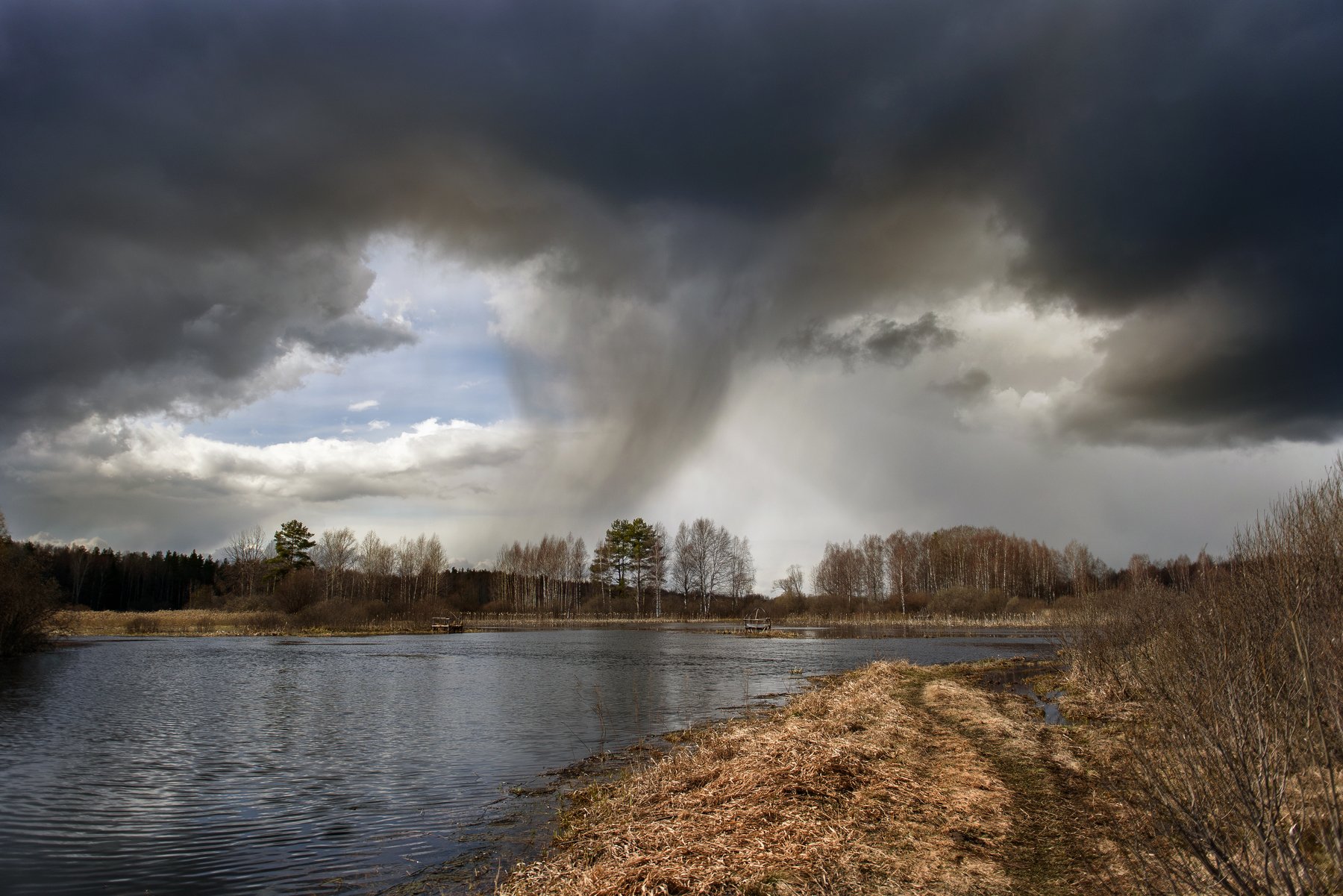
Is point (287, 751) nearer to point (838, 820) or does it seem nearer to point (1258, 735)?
point (838, 820)

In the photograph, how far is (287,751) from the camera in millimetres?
19516

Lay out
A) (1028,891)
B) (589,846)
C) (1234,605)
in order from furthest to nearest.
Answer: (1234,605) → (589,846) → (1028,891)

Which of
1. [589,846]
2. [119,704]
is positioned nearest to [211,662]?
[119,704]

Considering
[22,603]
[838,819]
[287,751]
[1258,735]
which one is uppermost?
[1258,735]

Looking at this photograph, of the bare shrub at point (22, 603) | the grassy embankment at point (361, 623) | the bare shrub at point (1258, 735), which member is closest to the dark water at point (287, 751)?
the bare shrub at point (22, 603)

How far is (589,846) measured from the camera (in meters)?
9.91

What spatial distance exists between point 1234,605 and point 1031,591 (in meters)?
132

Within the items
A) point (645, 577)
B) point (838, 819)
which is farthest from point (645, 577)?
Result: point (838, 819)

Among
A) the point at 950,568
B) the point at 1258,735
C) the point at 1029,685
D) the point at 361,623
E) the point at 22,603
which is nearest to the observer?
the point at 1258,735

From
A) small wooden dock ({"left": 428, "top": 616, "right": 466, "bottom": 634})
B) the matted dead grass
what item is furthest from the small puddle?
small wooden dock ({"left": 428, "top": 616, "right": 466, "bottom": 634})

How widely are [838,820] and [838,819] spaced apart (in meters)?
0.04

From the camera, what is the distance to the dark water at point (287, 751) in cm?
1155

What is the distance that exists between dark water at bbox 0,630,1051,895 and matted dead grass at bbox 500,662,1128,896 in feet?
11.0

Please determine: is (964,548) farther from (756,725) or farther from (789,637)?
(756,725)
